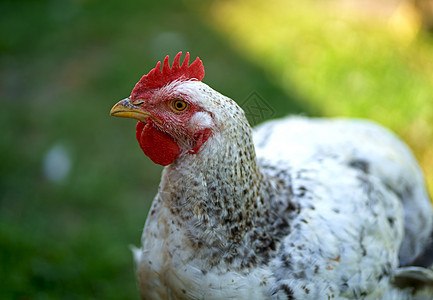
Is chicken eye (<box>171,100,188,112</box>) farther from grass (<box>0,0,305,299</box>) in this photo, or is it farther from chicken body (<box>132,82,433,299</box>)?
grass (<box>0,0,305,299</box>)

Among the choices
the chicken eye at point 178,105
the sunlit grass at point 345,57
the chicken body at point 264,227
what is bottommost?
the chicken body at point 264,227

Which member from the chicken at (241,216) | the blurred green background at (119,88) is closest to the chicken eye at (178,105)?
the chicken at (241,216)

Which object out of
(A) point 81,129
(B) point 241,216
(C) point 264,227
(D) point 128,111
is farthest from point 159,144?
(A) point 81,129

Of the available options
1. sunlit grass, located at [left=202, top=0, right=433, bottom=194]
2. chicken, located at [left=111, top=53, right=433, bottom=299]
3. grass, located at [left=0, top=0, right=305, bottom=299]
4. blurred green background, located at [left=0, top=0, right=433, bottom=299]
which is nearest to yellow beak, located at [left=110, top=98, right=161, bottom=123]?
chicken, located at [left=111, top=53, right=433, bottom=299]

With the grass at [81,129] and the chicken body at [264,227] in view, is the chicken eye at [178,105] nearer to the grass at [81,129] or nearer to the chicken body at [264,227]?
the chicken body at [264,227]

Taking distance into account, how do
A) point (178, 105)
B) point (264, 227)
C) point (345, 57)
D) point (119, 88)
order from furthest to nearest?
point (345, 57), point (119, 88), point (264, 227), point (178, 105)

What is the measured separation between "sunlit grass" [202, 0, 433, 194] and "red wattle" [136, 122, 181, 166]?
2.70 meters

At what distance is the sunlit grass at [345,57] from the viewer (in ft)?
13.5

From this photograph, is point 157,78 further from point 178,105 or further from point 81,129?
point 81,129

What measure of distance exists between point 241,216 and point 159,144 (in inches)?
16.6

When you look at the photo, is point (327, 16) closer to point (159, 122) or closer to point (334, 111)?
point (334, 111)

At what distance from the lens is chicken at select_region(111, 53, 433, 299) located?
1626 millimetres

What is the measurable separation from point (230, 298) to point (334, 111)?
2.93 metres

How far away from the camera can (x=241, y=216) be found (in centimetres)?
169
